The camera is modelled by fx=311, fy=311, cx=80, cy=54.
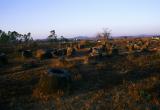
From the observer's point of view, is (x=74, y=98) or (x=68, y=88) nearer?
(x=74, y=98)

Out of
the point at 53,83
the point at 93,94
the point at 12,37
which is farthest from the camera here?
the point at 12,37

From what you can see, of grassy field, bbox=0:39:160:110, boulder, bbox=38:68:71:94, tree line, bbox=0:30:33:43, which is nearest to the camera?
grassy field, bbox=0:39:160:110

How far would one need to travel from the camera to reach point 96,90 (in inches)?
523

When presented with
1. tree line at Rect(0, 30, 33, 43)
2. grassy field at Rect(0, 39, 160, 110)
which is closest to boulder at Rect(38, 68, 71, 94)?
A: grassy field at Rect(0, 39, 160, 110)

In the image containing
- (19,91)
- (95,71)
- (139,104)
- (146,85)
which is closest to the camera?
(139,104)

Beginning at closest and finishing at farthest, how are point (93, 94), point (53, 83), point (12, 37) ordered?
point (93, 94), point (53, 83), point (12, 37)

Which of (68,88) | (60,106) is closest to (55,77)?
(68,88)

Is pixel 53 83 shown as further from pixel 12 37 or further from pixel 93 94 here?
pixel 12 37

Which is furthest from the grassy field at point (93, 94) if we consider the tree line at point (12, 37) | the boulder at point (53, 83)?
the tree line at point (12, 37)

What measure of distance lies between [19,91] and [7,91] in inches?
22.5

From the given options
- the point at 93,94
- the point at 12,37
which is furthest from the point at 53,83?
the point at 12,37

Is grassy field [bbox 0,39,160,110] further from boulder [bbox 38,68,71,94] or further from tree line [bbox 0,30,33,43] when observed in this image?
tree line [bbox 0,30,33,43]

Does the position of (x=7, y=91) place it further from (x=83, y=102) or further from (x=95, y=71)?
(x=95, y=71)

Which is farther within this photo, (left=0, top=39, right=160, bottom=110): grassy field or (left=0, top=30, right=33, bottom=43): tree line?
(left=0, top=30, right=33, bottom=43): tree line
